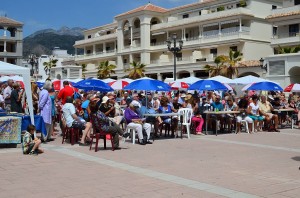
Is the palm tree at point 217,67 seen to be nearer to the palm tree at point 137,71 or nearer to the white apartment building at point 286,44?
the white apartment building at point 286,44

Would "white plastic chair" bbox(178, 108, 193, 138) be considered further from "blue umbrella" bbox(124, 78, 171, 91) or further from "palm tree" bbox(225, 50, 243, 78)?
"palm tree" bbox(225, 50, 243, 78)

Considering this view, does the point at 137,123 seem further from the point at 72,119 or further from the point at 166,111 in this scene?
the point at 166,111

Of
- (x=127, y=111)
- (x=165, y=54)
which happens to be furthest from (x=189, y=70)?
(x=127, y=111)

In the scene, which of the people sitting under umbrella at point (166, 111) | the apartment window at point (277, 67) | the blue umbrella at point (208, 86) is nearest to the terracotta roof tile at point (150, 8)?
the apartment window at point (277, 67)

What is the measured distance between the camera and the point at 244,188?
7.18 metres

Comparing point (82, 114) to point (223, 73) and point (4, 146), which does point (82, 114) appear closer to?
point (4, 146)

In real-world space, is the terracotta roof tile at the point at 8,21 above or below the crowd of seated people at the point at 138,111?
above

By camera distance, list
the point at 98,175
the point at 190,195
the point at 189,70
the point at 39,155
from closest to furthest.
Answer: the point at 190,195 → the point at 98,175 → the point at 39,155 → the point at 189,70

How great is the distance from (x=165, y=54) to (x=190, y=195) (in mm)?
50274

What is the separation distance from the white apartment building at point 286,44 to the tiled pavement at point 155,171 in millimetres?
24250

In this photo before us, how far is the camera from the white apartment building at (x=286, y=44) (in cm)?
3591

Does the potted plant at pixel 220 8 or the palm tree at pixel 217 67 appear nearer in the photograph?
the palm tree at pixel 217 67

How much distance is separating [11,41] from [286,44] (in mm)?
57957

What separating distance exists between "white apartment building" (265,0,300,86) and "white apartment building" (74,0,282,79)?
3672 mm
